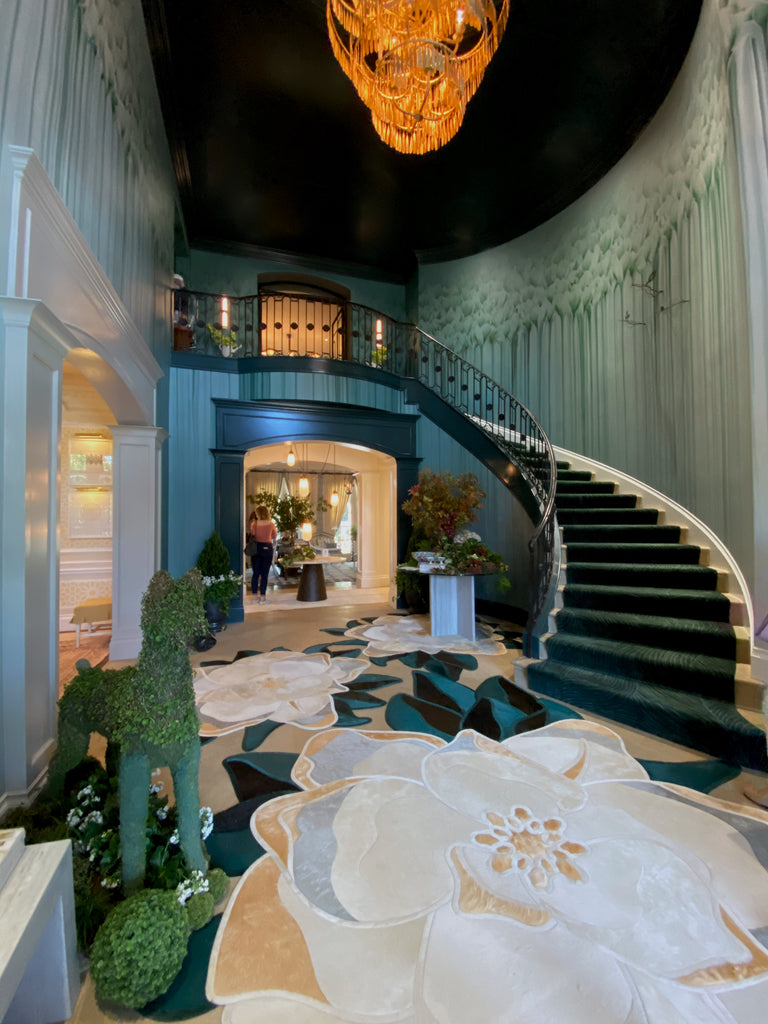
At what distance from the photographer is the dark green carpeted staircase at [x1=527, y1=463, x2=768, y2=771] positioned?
2.92 meters

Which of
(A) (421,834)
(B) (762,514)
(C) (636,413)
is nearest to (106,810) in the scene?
(A) (421,834)

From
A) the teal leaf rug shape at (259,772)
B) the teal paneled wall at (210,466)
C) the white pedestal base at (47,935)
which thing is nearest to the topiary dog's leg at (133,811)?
the white pedestal base at (47,935)

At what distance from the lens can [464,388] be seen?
322 inches

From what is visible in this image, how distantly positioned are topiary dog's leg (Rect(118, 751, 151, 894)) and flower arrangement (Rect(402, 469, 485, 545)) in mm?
4350

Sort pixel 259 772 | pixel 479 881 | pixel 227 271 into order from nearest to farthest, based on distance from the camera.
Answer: pixel 479 881
pixel 259 772
pixel 227 271

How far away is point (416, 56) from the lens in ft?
13.5

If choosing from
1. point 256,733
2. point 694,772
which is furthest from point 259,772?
point 694,772

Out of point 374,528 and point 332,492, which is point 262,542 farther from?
point 332,492

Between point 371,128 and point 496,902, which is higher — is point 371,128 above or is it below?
above

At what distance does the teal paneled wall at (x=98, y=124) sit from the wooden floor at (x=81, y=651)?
3.45 m

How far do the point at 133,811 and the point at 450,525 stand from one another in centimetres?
466

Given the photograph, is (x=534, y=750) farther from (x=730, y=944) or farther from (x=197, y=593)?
(x=197, y=593)

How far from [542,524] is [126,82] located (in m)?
5.40

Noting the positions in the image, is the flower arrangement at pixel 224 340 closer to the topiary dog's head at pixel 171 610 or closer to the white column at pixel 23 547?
the white column at pixel 23 547
